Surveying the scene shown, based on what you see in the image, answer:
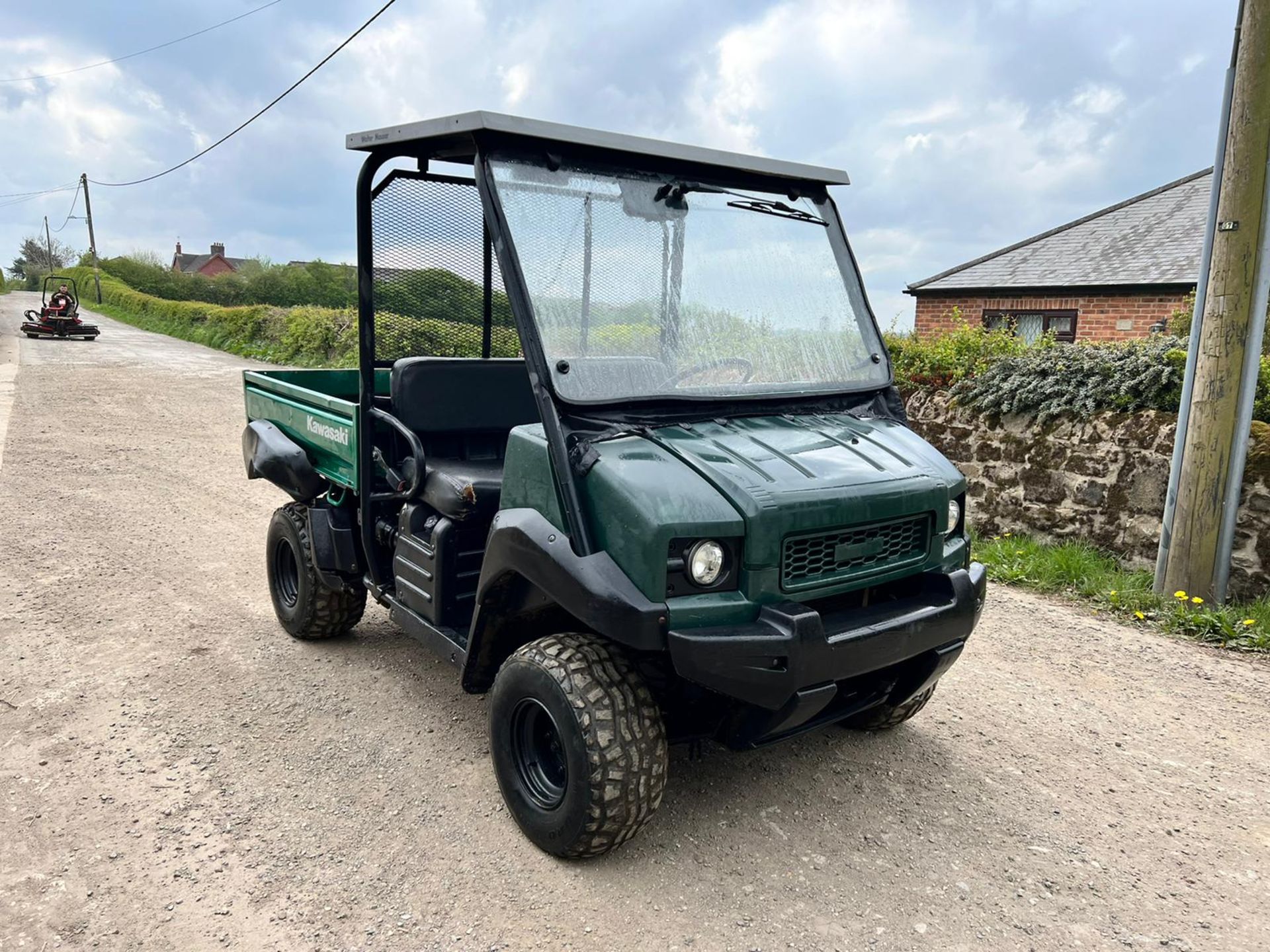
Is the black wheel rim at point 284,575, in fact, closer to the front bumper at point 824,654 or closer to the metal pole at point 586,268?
the metal pole at point 586,268

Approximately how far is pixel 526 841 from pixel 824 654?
119 cm

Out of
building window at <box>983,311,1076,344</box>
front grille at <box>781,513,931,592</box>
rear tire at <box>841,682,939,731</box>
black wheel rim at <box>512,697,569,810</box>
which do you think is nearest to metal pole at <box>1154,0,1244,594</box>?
rear tire at <box>841,682,939,731</box>

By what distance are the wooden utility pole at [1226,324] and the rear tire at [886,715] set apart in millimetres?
2525

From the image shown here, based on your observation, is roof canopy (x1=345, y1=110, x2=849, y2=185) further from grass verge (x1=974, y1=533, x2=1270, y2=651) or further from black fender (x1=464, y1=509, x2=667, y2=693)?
grass verge (x1=974, y1=533, x2=1270, y2=651)

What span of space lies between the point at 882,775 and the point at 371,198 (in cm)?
305

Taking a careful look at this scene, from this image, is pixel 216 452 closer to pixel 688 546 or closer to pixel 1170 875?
pixel 688 546

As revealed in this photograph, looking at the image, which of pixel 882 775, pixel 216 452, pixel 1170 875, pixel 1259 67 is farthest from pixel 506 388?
pixel 216 452

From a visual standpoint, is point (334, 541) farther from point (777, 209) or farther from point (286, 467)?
point (777, 209)

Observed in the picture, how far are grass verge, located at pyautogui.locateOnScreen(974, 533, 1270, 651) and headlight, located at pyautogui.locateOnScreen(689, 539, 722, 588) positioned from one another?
3.72 meters

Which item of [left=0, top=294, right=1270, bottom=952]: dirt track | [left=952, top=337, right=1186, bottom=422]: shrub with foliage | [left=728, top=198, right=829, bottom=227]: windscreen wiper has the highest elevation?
[left=728, top=198, right=829, bottom=227]: windscreen wiper

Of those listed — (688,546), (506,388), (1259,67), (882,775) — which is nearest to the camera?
(688,546)

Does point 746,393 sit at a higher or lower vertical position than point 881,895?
higher

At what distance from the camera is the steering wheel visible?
3.10 metres

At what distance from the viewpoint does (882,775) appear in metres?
3.50
